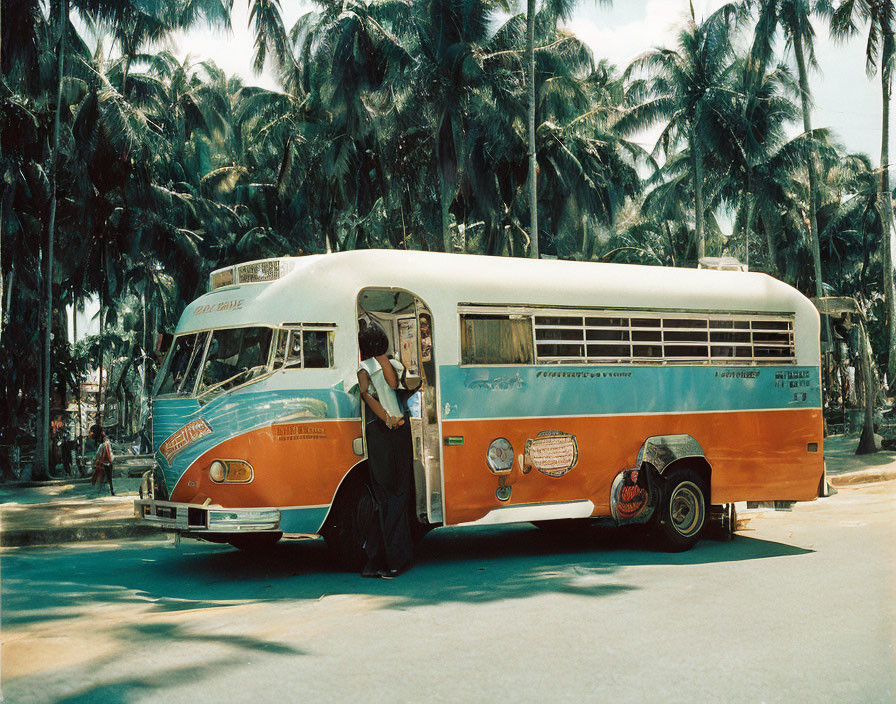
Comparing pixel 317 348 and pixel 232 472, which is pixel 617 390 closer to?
pixel 317 348

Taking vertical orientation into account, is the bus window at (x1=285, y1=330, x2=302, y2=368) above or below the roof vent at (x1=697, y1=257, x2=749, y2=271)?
below

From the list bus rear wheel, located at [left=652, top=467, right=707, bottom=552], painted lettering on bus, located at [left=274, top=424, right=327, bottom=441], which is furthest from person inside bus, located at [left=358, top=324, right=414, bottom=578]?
bus rear wheel, located at [left=652, top=467, right=707, bottom=552]

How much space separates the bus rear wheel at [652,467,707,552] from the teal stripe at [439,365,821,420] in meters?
0.80

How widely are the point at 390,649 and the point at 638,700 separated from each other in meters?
1.66

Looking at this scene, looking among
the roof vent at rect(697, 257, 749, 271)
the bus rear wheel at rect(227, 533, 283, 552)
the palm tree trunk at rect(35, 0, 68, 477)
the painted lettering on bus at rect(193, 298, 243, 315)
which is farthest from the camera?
the palm tree trunk at rect(35, 0, 68, 477)

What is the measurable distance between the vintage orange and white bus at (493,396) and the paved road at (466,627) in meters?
0.70

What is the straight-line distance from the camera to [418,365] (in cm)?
974

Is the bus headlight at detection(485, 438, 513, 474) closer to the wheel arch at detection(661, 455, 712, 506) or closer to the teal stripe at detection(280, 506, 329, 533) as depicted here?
the teal stripe at detection(280, 506, 329, 533)

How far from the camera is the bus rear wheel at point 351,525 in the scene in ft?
29.3

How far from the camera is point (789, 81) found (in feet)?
100

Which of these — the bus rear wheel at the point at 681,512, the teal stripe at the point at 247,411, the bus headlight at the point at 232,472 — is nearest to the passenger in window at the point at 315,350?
the teal stripe at the point at 247,411

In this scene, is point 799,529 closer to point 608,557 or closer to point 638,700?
point 608,557

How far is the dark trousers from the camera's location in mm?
8594

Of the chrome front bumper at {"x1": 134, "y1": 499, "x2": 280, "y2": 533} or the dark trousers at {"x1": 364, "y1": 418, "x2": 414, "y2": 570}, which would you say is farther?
the dark trousers at {"x1": 364, "y1": 418, "x2": 414, "y2": 570}
